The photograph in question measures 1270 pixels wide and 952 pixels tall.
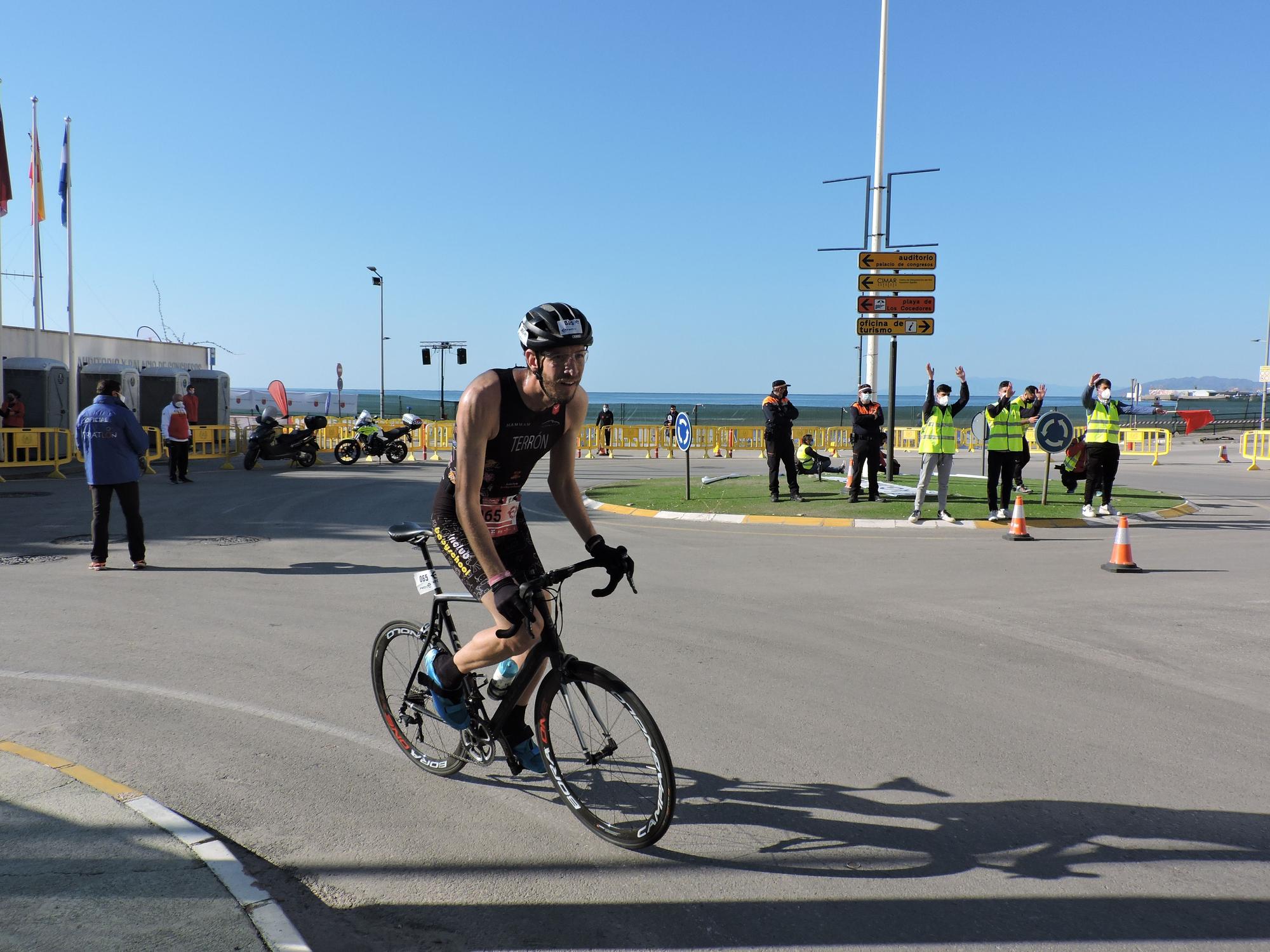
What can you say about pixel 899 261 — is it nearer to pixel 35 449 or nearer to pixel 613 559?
pixel 613 559

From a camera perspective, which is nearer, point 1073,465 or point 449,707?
point 449,707

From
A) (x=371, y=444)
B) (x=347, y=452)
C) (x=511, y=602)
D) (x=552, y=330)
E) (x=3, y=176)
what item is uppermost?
(x=3, y=176)

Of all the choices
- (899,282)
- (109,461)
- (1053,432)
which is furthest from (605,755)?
(899,282)

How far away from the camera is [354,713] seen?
17.7ft

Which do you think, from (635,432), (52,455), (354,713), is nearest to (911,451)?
(635,432)

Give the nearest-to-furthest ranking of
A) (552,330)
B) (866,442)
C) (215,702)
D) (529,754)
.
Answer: (552,330), (529,754), (215,702), (866,442)

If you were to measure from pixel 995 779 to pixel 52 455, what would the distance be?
83.9 feet

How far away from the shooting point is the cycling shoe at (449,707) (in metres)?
4.16

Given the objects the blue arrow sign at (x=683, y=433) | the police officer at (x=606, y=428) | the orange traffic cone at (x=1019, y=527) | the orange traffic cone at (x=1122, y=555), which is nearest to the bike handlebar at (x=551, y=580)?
the orange traffic cone at (x=1122, y=555)

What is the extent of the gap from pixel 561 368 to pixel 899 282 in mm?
15402

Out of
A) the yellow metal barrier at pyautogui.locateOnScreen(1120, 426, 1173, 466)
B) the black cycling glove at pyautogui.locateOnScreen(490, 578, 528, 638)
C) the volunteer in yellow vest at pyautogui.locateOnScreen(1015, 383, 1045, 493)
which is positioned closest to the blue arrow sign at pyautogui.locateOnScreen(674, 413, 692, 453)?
the volunteer in yellow vest at pyautogui.locateOnScreen(1015, 383, 1045, 493)

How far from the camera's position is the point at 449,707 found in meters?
4.19

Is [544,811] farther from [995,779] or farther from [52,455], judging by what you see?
[52,455]

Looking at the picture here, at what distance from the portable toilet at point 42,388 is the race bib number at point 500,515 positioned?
2705 centimetres
